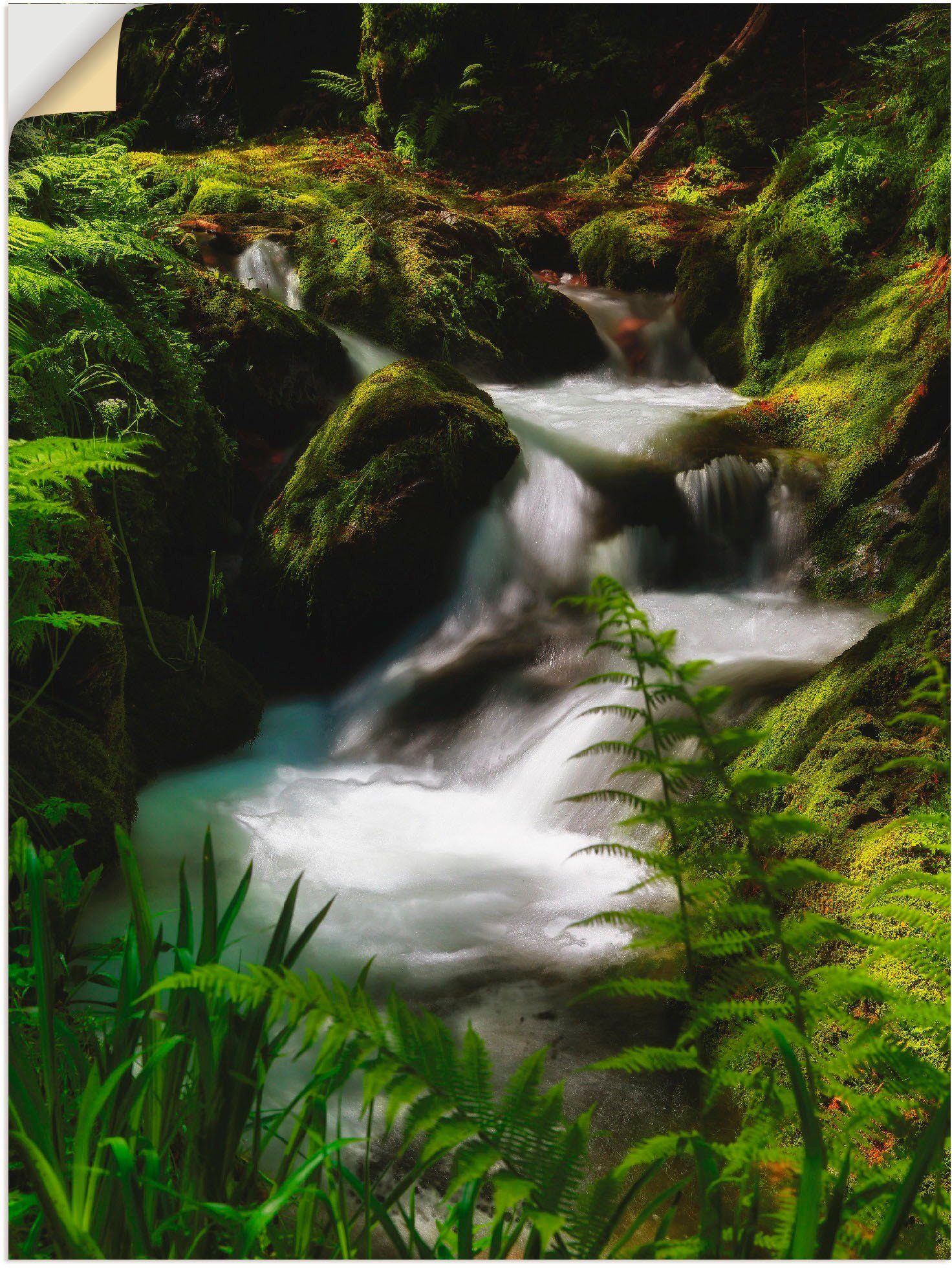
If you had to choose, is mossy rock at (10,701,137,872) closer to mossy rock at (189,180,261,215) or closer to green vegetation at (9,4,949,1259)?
green vegetation at (9,4,949,1259)

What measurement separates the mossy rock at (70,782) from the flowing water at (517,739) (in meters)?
0.08

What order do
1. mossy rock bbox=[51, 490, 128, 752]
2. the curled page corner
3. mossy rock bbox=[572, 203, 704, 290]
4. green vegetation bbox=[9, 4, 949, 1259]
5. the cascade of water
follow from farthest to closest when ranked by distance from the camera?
1. the cascade of water
2. mossy rock bbox=[572, 203, 704, 290]
3. mossy rock bbox=[51, 490, 128, 752]
4. the curled page corner
5. green vegetation bbox=[9, 4, 949, 1259]

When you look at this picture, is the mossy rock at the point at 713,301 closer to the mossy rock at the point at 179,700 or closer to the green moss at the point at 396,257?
the green moss at the point at 396,257

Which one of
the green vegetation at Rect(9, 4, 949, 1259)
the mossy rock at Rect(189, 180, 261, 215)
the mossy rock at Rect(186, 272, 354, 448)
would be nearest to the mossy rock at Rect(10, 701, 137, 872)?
the green vegetation at Rect(9, 4, 949, 1259)

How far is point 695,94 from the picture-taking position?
1944 millimetres

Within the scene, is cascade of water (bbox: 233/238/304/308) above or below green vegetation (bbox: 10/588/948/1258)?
above

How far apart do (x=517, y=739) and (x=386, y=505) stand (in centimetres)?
74

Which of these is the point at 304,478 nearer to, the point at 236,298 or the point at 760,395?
the point at 236,298

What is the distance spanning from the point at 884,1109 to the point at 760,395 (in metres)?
1.51

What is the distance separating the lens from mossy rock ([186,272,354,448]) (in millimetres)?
2467

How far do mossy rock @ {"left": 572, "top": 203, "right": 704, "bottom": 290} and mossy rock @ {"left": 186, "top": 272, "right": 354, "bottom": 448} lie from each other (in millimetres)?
788

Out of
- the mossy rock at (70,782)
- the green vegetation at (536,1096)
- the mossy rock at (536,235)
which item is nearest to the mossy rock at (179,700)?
the mossy rock at (70,782)

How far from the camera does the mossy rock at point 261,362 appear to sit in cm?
247

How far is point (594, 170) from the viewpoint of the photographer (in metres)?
2.18
